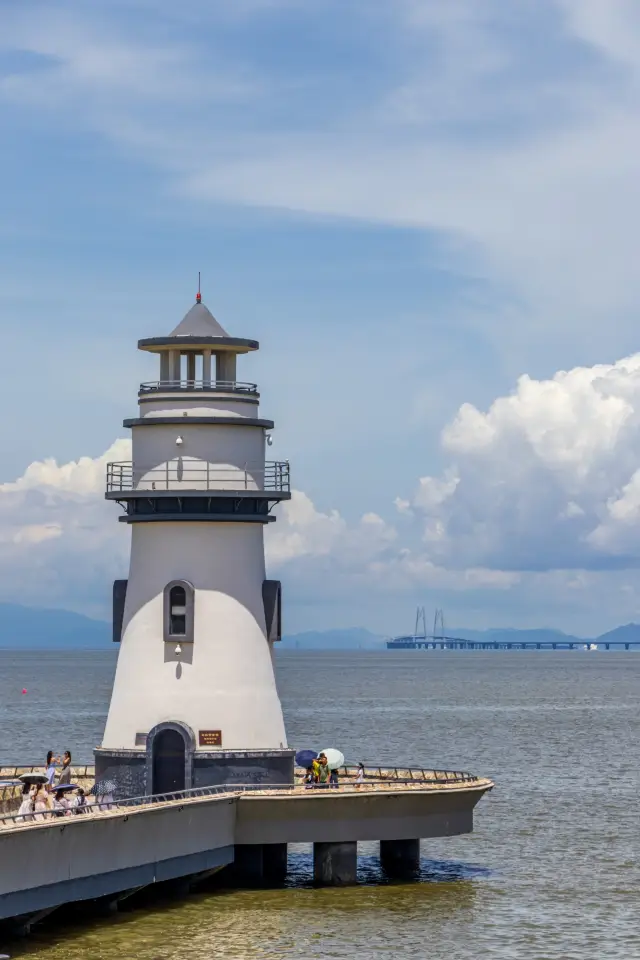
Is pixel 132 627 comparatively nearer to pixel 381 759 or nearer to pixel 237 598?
pixel 237 598

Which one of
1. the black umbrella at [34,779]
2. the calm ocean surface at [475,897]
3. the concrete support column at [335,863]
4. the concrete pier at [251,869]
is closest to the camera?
the calm ocean surface at [475,897]

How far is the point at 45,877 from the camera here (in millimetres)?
31234

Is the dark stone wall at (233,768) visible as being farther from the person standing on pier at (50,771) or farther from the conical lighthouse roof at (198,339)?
the conical lighthouse roof at (198,339)

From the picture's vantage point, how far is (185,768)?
38094 mm

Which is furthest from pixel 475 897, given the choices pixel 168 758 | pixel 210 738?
pixel 168 758

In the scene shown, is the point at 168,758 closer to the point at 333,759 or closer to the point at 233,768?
the point at 233,768

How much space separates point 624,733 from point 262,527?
200ft

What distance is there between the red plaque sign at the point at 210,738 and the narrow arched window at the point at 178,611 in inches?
76.8

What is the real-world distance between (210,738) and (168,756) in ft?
3.14

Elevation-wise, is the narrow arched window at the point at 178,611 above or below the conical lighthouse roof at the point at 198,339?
below

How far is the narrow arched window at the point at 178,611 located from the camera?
38.7 m

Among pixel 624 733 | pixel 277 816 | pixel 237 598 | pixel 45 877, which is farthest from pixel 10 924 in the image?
pixel 624 733

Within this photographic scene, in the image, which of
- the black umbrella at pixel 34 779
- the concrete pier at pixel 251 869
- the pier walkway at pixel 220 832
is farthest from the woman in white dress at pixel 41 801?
the concrete pier at pixel 251 869

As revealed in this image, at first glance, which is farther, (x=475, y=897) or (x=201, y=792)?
(x=475, y=897)
